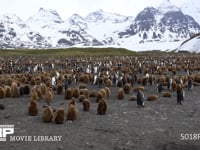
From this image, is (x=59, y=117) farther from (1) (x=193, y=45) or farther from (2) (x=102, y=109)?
Result: (1) (x=193, y=45)

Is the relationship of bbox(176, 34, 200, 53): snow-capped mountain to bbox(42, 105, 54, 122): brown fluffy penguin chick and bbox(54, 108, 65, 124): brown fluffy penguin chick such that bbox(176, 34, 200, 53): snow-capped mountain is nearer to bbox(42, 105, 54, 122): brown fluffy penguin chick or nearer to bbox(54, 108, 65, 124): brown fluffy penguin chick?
bbox(42, 105, 54, 122): brown fluffy penguin chick

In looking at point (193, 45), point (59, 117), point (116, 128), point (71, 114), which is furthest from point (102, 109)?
point (193, 45)

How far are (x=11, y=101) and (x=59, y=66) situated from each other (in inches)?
1203

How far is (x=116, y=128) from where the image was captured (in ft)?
45.2

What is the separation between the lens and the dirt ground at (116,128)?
12.1 meters

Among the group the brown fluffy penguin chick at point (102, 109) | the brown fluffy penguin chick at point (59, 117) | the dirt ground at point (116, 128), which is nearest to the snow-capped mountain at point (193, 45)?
the dirt ground at point (116, 128)

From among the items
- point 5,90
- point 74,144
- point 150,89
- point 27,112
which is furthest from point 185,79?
point 74,144

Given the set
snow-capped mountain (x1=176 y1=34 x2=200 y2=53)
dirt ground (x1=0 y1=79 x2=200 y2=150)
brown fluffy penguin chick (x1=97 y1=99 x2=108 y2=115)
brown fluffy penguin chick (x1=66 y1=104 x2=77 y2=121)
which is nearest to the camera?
dirt ground (x1=0 y1=79 x2=200 y2=150)

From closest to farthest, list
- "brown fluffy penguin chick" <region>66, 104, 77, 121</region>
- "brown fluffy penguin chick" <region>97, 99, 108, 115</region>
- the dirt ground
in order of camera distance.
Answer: the dirt ground, "brown fluffy penguin chick" <region>66, 104, 77, 121</region>, "brown fluffy penguin chick" <region>97, 99, 108, 115</region>

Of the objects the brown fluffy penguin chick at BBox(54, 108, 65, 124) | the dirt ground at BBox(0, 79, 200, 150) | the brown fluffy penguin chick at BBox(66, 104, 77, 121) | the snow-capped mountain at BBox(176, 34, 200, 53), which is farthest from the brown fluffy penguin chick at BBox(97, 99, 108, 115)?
the snow-capped mountain at BBox(176, 34, 200, 53)

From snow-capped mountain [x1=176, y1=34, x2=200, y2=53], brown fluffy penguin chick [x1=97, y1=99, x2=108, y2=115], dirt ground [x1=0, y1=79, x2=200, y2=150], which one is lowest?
dirt ground [x1=0, y1=79, x2=200, y2=150]

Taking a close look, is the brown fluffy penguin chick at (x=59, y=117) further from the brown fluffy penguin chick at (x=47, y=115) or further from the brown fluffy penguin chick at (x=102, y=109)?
the brown fluffy penguin chick at (x=102, y=109)

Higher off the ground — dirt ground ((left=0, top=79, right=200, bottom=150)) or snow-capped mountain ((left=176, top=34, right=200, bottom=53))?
snow-capped mountain ((left=176, top=34, right=200, bottom=53))

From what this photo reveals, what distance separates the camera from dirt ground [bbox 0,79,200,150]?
12065 mm
